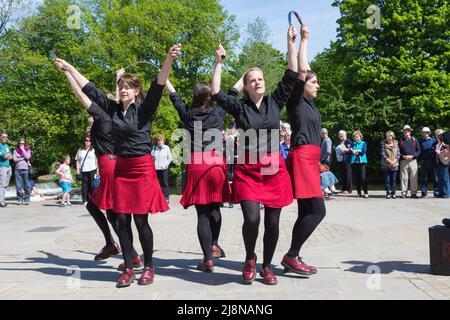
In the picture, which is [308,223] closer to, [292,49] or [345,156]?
[292,49]

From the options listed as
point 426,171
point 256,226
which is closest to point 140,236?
point 256,226

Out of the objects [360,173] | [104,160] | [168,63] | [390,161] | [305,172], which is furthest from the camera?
[360,173]

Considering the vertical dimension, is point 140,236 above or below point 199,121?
below

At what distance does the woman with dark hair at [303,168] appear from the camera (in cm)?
494

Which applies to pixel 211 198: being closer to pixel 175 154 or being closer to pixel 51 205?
pixel 51 205

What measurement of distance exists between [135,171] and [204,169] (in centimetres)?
88

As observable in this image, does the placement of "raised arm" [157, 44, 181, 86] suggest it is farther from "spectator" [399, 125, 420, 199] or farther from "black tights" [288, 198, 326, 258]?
"spectator" [399, 125, 420, 199]

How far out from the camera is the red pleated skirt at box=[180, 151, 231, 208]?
5.38m

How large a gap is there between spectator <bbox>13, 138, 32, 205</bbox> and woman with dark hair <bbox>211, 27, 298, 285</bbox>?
11800mm

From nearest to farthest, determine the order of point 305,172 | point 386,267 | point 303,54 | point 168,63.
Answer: point 168,63, point 303,54, point 305,172, point 386,267

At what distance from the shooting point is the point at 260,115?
4.73 metres

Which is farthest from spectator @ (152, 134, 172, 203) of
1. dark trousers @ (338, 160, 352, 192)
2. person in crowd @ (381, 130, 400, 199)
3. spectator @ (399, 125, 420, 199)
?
spectator @ (399, 125, 420, 199)

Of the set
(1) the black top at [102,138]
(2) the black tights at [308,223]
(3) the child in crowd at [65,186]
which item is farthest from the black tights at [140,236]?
(3) the child in crowd at [65,186]

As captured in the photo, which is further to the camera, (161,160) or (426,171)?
(426,171)
